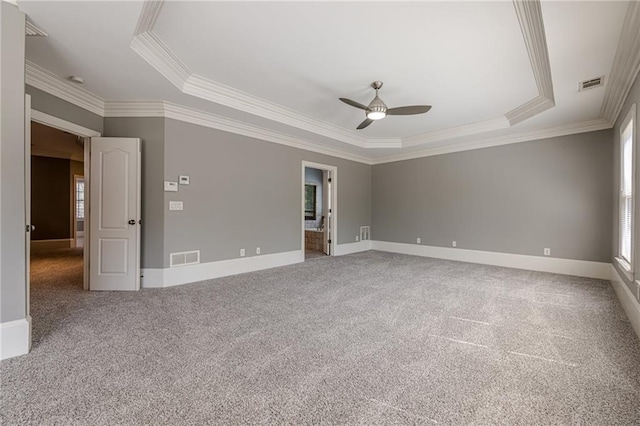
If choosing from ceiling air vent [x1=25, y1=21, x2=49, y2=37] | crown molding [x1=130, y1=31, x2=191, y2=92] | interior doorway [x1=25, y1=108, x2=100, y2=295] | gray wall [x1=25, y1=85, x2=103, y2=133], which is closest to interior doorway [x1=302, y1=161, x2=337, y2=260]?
crown molding [x1=130, y1=31, x2=191, y2=92]

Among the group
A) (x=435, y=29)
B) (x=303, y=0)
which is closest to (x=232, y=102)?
(x=303, y=0)

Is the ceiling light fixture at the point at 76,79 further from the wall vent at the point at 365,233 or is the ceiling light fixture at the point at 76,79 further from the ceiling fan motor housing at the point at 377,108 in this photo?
the wall vent at the point at 365,233

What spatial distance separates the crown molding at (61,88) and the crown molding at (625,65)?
542cm

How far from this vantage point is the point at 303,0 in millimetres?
2299

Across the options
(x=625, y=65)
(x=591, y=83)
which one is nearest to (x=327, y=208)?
(x=591, y=83)

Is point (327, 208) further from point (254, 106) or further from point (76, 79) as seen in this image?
point (76, 79)

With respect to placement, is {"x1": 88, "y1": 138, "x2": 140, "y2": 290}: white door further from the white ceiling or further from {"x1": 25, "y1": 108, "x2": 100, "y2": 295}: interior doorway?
{"x1": 25, "y1": 108, "x2": 100, "y2": 295}: interior doorway

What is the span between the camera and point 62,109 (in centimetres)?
349

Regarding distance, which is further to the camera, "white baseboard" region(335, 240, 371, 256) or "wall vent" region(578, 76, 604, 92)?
"white baseboard" region(335, 240, 371, 256)

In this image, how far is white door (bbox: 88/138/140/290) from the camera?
153 inches

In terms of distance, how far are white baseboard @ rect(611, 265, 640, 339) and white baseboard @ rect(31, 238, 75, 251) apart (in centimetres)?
1142

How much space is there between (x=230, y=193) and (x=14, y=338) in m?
3.16

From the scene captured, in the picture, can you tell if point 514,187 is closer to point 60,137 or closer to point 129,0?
point 129,0

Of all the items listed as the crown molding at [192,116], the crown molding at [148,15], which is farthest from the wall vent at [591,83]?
the crown molding at [148,15]
